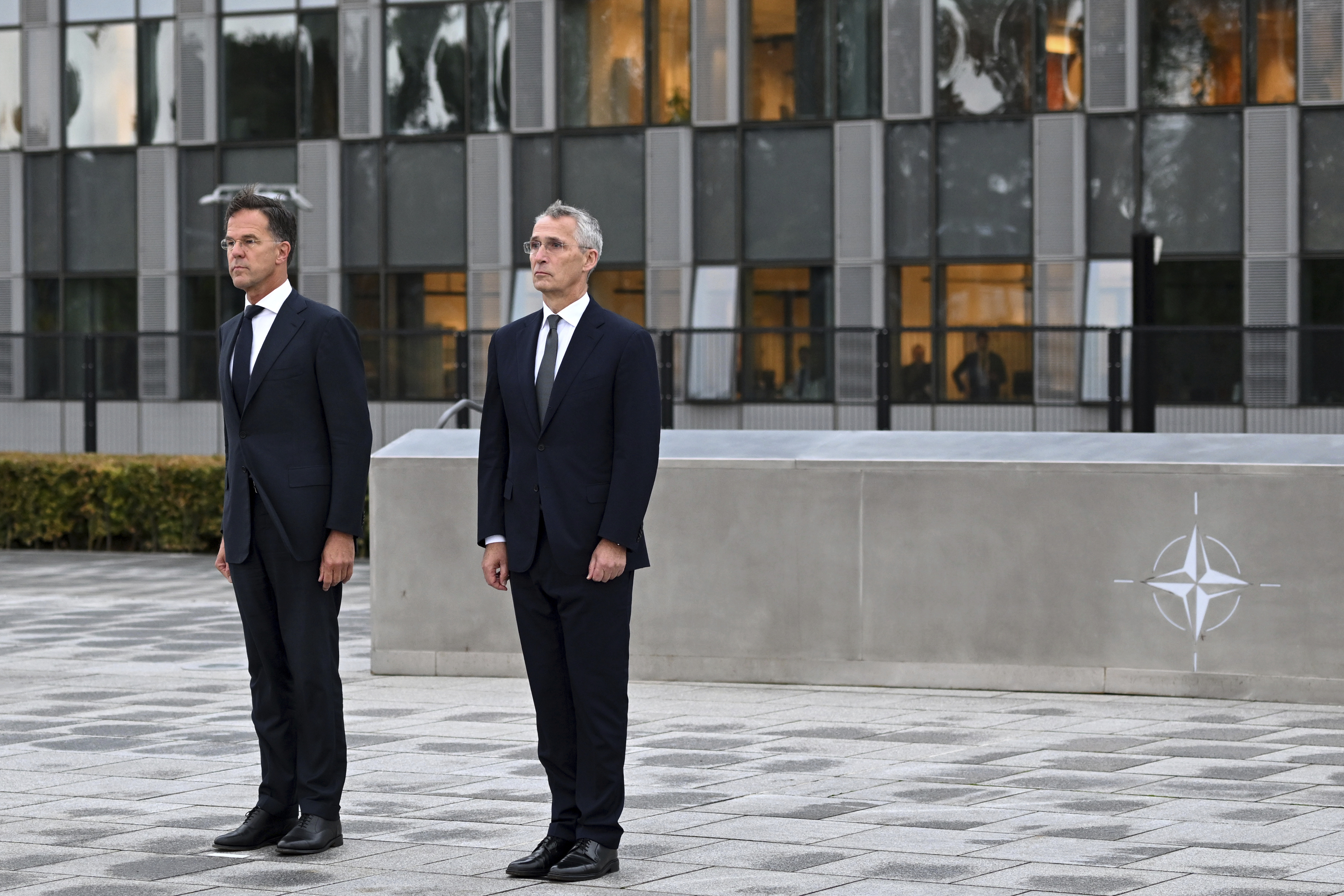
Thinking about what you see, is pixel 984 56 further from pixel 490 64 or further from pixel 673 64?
pixel 490 64

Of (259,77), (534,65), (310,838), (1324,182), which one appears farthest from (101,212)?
(310,838)

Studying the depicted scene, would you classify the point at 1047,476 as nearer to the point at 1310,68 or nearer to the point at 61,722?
the point at 61,722

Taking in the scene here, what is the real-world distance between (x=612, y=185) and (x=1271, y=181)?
8561 mm

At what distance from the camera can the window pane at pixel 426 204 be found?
90.8 feet

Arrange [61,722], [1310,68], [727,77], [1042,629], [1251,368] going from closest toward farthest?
[61,722] → [1042,629] → [1251,368] → [1310,68] → [727,77]

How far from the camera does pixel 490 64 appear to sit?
27.6 meters

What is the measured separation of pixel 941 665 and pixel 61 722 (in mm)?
4074

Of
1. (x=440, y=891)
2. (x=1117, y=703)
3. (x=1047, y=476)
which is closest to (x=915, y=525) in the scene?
(x=1047, y=476)

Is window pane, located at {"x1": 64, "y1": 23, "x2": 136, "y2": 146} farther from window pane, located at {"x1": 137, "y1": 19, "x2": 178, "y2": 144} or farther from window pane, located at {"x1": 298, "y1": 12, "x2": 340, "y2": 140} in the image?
window pane, located at {"x1": 298, "y1": 12, "x2": 340, "y2": 140}

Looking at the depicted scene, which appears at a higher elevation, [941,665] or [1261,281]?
[1261,281]

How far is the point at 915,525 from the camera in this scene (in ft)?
31.5

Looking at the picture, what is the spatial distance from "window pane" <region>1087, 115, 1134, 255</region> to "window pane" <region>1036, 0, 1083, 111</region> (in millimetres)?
448

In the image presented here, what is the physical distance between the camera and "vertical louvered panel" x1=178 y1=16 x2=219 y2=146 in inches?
1137

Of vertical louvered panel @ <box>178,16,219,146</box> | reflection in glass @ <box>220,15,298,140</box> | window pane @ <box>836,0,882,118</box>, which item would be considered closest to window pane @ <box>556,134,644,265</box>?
window pane @ <box>836,0,882,118</box>
